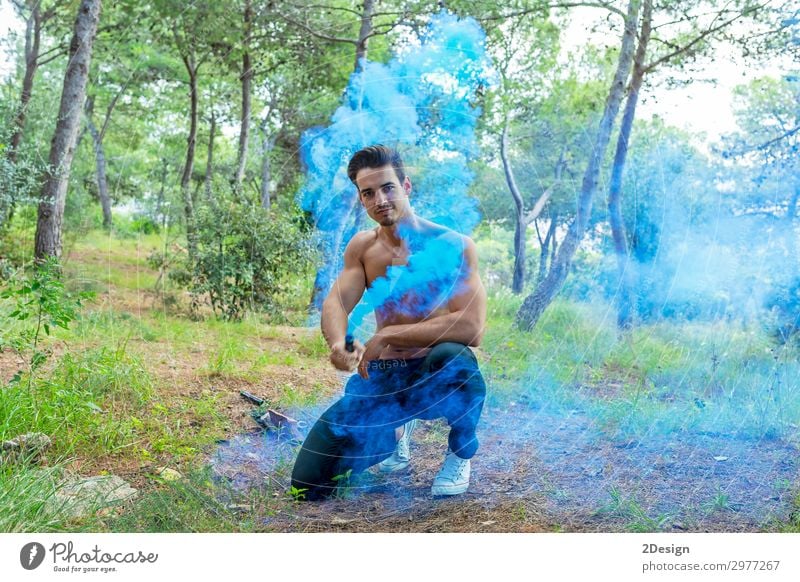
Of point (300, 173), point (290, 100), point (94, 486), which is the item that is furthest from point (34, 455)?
point (290, 100)

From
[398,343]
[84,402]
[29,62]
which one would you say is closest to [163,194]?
[84,402]

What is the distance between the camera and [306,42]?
2068 mm

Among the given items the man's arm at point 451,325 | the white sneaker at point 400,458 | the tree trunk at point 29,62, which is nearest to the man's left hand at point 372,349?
the man's arm at point 451,325

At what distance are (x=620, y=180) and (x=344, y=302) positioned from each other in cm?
86

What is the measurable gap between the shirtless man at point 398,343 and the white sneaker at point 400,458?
0.02m

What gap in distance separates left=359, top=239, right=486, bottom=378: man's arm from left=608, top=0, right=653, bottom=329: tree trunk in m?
0.47

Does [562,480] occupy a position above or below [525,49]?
below

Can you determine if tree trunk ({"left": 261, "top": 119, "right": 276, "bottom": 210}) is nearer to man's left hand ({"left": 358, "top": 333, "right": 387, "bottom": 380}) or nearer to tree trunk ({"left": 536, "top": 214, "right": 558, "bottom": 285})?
man's left hand ({"left": 358, "top": 333, "right": 387, "bottom": 380})

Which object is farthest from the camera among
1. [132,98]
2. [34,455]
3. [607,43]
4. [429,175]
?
[132,98]

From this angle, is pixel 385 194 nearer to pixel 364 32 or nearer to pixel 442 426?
pixel 364 32

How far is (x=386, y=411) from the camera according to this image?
1.93 meters

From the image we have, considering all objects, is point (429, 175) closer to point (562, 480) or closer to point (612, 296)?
point (612, 296)

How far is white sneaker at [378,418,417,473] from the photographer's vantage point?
6.52 feet

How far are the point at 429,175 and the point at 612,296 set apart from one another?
2.21 ft
